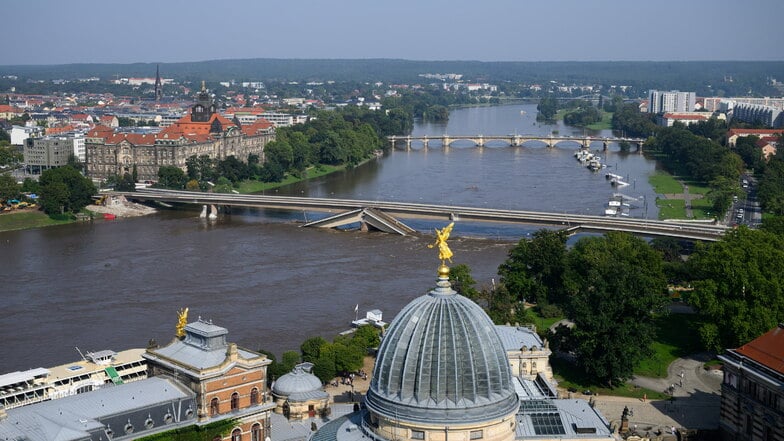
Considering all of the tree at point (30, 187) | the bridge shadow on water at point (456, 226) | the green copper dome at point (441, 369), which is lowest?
the bridge shadow on water at point (456, 226)

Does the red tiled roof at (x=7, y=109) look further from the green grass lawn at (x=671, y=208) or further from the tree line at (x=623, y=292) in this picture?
the tree line at (x=623, y=292)

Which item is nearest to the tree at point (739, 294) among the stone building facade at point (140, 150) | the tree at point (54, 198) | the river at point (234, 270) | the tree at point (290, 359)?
the river at point (234, 270)

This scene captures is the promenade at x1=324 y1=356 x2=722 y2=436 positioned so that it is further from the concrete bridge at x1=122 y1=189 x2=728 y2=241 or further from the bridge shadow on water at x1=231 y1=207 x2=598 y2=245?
the bridge shadow on water at x1=231 y1=207 x2=598 y2=245

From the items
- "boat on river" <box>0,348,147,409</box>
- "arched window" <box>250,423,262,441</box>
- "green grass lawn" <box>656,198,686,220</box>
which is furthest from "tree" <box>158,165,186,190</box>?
"arched window" <box>250,423,262,441</box>

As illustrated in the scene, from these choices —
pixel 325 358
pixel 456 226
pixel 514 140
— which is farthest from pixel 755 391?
pixel 514 140

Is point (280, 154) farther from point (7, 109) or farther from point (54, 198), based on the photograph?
point (7, 109)

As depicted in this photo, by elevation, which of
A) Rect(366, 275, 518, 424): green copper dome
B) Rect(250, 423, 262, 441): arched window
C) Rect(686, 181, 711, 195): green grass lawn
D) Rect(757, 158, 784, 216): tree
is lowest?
Rect(686, 181, 711, 195): green grass lawn
